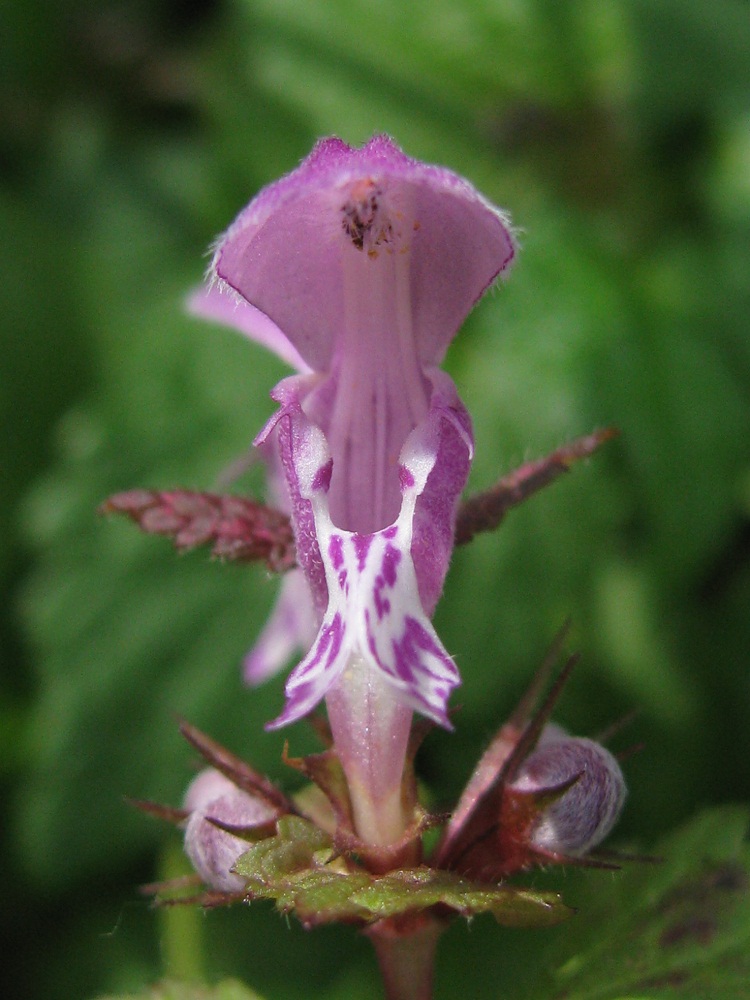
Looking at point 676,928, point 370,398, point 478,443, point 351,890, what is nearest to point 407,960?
point 351,890

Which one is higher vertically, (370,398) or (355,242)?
(355,242)

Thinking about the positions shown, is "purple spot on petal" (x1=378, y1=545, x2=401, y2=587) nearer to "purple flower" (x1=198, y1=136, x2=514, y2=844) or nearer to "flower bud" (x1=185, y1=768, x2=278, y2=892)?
"purple flower" (x1=198, y1=136, x2=514, y2=844)

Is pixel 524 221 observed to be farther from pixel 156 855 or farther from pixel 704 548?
pixel 156 855

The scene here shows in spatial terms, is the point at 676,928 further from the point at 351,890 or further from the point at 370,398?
the point at 370,398

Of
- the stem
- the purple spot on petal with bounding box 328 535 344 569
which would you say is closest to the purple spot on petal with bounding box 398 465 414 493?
the purple spot on petal with bounding box 328 535 344 569

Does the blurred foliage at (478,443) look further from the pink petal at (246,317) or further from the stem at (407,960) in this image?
the pink petal at (246,317)

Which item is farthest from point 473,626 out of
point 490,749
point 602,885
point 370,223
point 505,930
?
point 370,223
